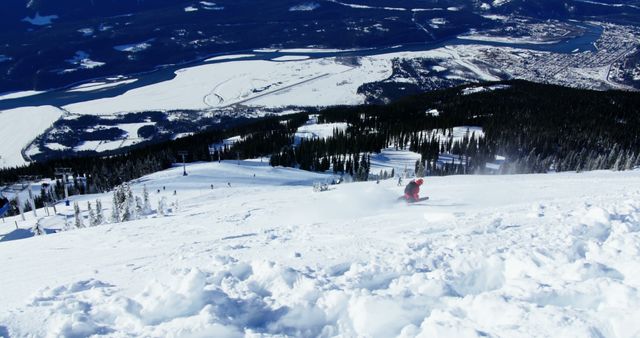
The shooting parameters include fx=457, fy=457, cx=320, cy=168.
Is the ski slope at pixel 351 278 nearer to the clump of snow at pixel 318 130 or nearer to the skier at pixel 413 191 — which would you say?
the skier at pixel 413 191

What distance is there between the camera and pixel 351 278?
11.3 m

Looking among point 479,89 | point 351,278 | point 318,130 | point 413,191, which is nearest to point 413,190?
point 413,191

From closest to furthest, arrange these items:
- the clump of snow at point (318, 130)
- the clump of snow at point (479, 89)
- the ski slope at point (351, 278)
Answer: the ski slope at point (351, 278) → the clump of snow at point (318, 130) → the clump of snow at point (479, 89)

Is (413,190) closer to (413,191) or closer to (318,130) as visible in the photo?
(413,191)

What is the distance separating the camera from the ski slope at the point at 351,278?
30.1ft

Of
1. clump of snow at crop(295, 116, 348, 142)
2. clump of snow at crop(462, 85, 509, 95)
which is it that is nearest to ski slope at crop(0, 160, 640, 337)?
clump of snow at crop(295, 116, 348, 142)

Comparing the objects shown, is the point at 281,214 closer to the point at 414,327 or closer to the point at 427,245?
the point at 427,245

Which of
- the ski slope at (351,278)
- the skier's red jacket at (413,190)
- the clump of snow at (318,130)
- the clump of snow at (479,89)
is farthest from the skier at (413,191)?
the clump of snow at (479,89)

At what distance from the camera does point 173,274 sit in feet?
38.7

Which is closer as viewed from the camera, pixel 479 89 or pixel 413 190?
pixel 413 190

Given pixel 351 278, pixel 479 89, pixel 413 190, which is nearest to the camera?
pixel 351 278

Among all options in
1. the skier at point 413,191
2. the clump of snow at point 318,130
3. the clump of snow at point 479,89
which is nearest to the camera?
the skier at point 413,191

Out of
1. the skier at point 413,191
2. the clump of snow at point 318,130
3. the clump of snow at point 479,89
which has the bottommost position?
the clump of snow at point 318,130

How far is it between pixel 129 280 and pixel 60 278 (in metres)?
1.95
